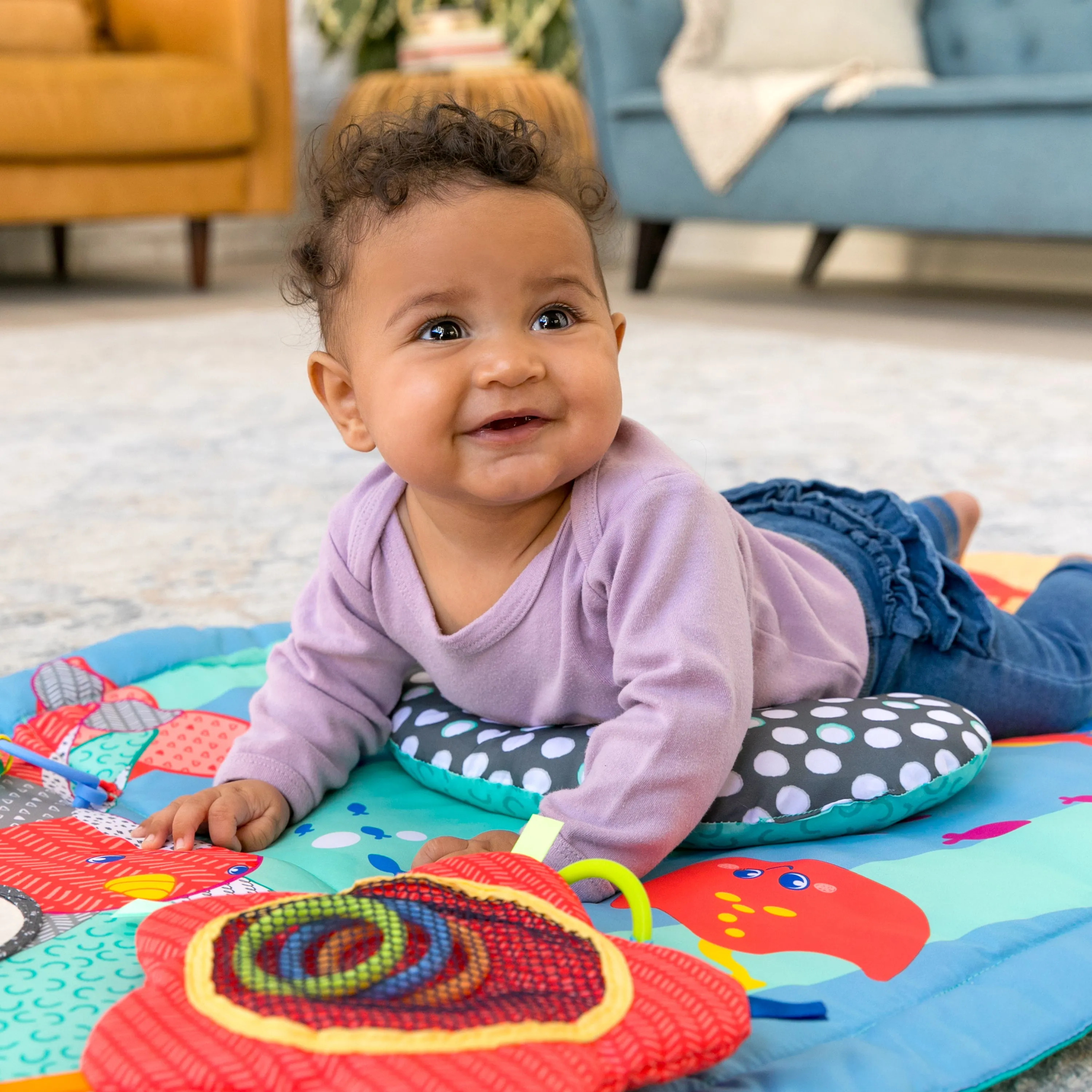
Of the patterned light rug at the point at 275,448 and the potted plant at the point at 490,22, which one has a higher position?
the potted plant at the point at 490,22

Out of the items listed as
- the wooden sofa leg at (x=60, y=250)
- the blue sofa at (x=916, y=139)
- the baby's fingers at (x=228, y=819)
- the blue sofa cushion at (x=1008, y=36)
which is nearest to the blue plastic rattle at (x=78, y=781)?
the baby's fingers at (x=228, y=819)

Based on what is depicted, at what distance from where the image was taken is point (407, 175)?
0.75 meters

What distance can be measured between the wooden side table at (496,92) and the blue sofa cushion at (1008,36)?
3.42 feet

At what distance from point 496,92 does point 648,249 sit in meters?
0.70

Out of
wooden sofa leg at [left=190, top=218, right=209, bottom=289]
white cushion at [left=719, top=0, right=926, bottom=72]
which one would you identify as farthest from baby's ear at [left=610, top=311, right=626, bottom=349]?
wooden sofa leg at [left=190, top=218, right=209, bottom=289]

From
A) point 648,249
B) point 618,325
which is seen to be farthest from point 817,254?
point 618,325

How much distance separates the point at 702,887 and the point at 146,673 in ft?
1.81

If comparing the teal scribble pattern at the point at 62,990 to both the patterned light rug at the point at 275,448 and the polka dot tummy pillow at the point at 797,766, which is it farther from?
the patterned light rug at the point at 275,448

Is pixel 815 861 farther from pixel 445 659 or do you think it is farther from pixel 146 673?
pixel 146 673

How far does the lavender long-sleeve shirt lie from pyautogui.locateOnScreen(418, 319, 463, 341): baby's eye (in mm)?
125

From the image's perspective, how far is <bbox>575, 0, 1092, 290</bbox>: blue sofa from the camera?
286 cm

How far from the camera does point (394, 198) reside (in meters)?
0.75

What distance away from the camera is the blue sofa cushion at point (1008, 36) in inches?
129

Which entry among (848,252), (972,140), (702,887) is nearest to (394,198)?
(702,887)
